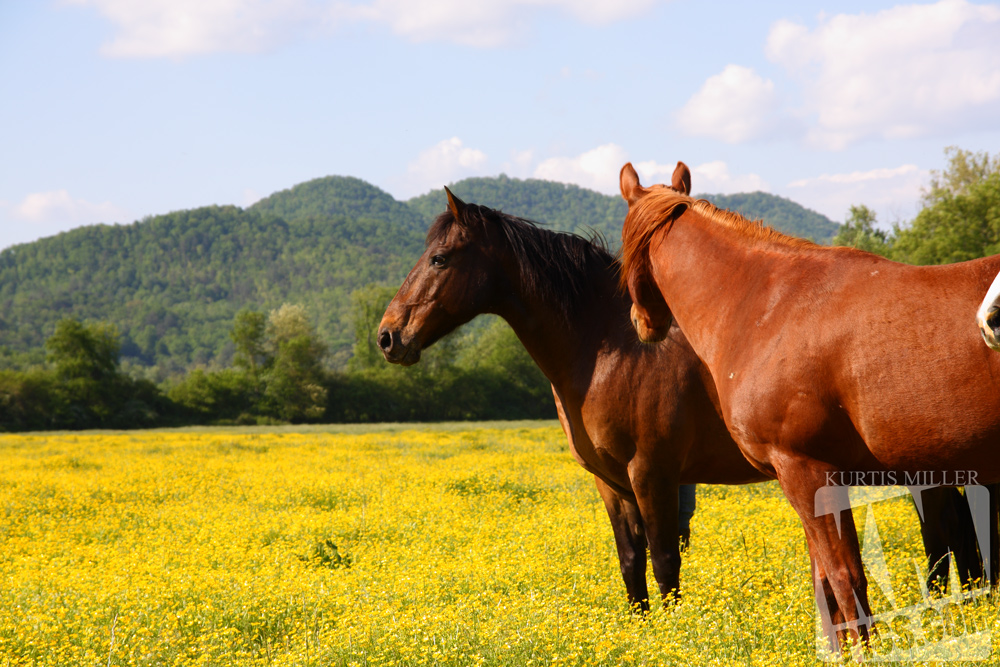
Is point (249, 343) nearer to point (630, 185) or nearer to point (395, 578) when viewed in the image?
point (395, 578)

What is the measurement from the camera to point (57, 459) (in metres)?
18.9

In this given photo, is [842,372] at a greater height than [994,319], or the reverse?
[994,319]

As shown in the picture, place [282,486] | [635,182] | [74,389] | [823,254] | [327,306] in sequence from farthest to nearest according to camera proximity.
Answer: [327,306] < [74,389] < [282,486] < [635,182] < [823,254]

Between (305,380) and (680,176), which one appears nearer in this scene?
(680,176)

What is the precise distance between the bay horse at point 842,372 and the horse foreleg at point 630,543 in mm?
1536

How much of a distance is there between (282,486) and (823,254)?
37.6 feet

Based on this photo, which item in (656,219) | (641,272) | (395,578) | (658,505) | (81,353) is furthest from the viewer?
(81,353)

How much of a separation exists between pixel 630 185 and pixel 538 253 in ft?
2.92

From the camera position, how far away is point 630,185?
14.6ft

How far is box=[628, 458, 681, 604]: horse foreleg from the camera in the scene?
461 cm

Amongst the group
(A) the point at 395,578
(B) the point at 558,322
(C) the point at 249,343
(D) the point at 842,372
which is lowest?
(A) the point at 395,578

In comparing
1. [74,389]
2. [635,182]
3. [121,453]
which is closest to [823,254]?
[635,182]

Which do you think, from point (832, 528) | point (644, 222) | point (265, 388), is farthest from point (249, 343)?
point (832, 528)

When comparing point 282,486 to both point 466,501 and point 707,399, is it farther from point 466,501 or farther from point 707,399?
point 707,399
